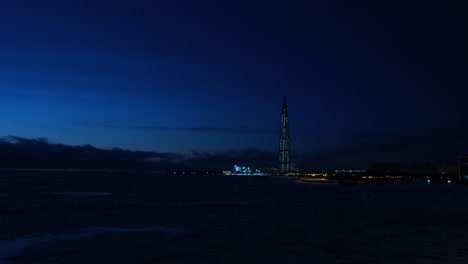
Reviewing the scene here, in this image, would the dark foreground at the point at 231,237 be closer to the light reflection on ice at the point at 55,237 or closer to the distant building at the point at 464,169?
the light reflection on ice at the point at 55,237

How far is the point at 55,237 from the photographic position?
77.8 feet

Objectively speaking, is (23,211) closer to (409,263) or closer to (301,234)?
(301,234)

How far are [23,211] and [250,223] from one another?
17.3m

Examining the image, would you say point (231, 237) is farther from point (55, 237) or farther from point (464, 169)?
point (464, 169)

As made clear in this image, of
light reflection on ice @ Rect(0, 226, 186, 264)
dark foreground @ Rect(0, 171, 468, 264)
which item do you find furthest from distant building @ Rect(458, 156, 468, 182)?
light reflection on ice @ Rect(0, 226, 186, 264)

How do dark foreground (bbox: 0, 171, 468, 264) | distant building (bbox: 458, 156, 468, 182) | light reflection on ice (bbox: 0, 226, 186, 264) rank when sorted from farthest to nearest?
distant building (bbox: 458, 156, 468, 182), light reflection on ice (bbox: 0, 226, 186, 264), dark foreground (bbox: 0, 171, 468, 264)

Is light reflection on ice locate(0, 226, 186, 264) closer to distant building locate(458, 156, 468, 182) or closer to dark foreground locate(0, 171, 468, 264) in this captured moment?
dark foreground locate(0, 171, 468, 264)

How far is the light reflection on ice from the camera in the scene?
20030mm

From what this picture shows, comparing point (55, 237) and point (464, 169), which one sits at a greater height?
point (464, 169)

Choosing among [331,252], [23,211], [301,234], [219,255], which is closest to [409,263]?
[331,252]

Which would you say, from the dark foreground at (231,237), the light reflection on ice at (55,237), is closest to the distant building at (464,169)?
the dark foreground at (231,237)

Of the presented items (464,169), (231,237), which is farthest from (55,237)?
(464,169)

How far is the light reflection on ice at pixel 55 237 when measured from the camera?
20030 millimetres

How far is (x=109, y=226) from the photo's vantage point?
93.4ft
